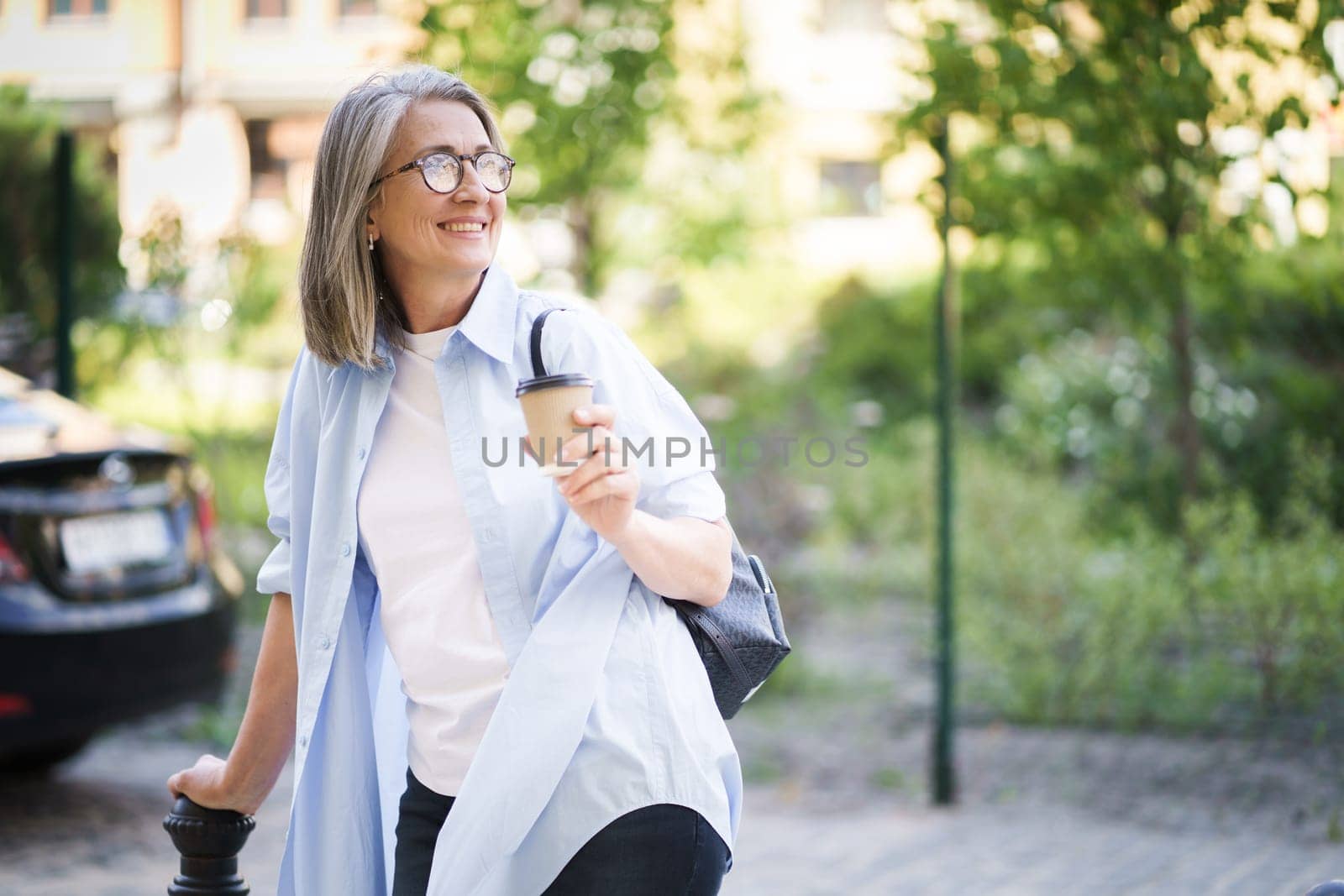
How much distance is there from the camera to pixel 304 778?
6.79ft

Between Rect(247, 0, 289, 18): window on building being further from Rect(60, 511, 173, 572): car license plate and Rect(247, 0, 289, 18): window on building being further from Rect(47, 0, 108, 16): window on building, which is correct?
Rect(60, 511, 173, 572): car license plate

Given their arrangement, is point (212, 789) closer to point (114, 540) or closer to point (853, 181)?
point (114, 540)

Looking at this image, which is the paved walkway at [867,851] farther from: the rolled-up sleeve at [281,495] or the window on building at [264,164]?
the window on building at [264,164]

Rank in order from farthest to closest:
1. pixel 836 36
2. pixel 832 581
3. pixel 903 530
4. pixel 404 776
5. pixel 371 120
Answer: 1. pixel 836 36
2. pixel 903 530
3. pixel 832 581
4. pixel 404 776
5. pixel 371 120

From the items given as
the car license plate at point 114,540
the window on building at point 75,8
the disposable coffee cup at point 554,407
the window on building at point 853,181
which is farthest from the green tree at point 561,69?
the window on building at point 853,181

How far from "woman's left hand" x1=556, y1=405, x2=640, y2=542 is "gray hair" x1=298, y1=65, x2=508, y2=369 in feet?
1.57

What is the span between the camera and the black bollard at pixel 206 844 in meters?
2.20

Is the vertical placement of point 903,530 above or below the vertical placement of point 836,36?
below

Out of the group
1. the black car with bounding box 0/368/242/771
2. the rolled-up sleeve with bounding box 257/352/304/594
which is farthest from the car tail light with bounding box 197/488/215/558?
the rolled-up sleeve with bounding box 257/352/304/594

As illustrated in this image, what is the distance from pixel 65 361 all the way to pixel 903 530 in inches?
227

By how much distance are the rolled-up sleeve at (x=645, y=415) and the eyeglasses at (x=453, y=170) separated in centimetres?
23

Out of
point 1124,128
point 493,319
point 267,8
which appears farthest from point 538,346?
point 267,8

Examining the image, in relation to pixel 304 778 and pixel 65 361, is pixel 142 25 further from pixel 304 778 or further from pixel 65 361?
pixel 304 778

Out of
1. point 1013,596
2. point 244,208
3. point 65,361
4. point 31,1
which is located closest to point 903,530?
point 1013,596
